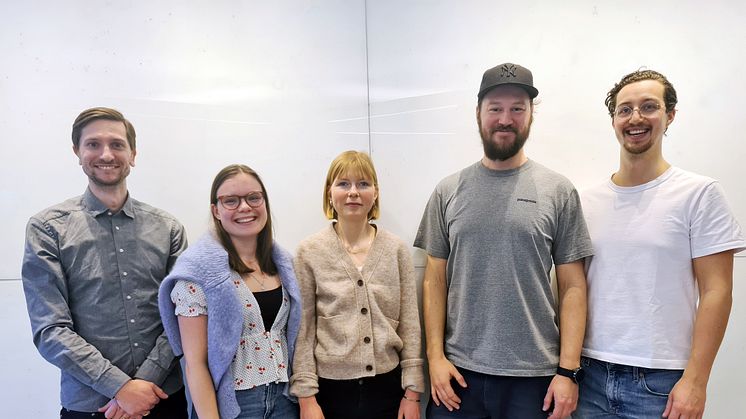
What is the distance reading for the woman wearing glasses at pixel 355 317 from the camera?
1.64 m

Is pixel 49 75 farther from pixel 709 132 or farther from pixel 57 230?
pixel 709 132

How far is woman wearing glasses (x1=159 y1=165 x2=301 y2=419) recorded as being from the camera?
1.40 m

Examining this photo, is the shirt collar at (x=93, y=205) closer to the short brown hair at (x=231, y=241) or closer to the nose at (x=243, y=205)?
the short brown hair at (x=231, y=241)

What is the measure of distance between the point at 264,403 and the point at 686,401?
1436 mm

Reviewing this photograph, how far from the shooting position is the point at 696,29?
2.14 meters

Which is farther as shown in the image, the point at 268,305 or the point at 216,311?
the point at 268,305

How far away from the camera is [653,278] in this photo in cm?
160

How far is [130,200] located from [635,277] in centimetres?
191

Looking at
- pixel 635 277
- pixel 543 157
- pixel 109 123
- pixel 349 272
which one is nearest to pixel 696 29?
pixel 543 157

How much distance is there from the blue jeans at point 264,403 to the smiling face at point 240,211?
528mm

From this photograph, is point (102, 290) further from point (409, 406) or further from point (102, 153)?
point (409, 406)

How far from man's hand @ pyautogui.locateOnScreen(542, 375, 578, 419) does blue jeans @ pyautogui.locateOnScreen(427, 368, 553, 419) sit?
3 cm

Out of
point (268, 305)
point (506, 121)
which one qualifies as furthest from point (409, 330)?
point (506, 121)

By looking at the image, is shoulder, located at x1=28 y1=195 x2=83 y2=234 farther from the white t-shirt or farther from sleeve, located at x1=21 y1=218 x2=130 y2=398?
the white t-shirt
